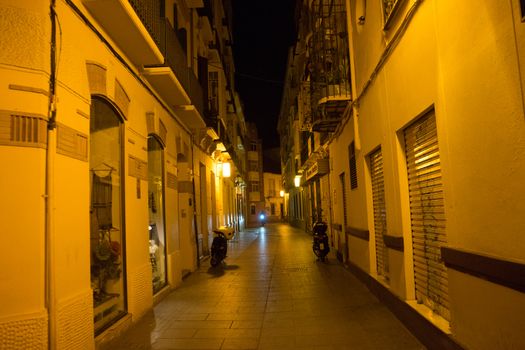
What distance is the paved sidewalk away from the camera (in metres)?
5.59

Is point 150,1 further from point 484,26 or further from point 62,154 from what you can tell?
point 484,26

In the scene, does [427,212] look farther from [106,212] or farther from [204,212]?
[204,212]

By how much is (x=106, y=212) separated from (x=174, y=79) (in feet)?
10.5

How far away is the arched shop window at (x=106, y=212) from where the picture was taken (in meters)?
6.06

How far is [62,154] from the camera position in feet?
15.1

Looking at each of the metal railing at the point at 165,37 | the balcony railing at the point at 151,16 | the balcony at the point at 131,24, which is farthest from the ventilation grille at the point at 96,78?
the balcony railing at the point at 151,16

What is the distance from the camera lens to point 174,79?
842 cm

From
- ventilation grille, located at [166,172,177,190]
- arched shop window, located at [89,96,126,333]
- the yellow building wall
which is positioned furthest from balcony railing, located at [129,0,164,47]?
the yellow building wall

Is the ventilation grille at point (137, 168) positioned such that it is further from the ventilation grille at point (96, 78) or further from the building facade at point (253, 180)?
the building facade at point (253, 180)

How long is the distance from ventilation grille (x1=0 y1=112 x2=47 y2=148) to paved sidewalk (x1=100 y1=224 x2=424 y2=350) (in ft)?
9.61

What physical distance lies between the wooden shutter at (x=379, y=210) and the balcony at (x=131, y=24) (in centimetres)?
441

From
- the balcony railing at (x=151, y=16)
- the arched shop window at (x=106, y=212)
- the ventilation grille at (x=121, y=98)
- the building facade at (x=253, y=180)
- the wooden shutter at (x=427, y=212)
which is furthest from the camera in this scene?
the building facade at (x=253, y=180)

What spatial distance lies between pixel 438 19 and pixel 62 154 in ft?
14.1

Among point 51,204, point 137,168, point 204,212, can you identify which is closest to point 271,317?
point 137,168
